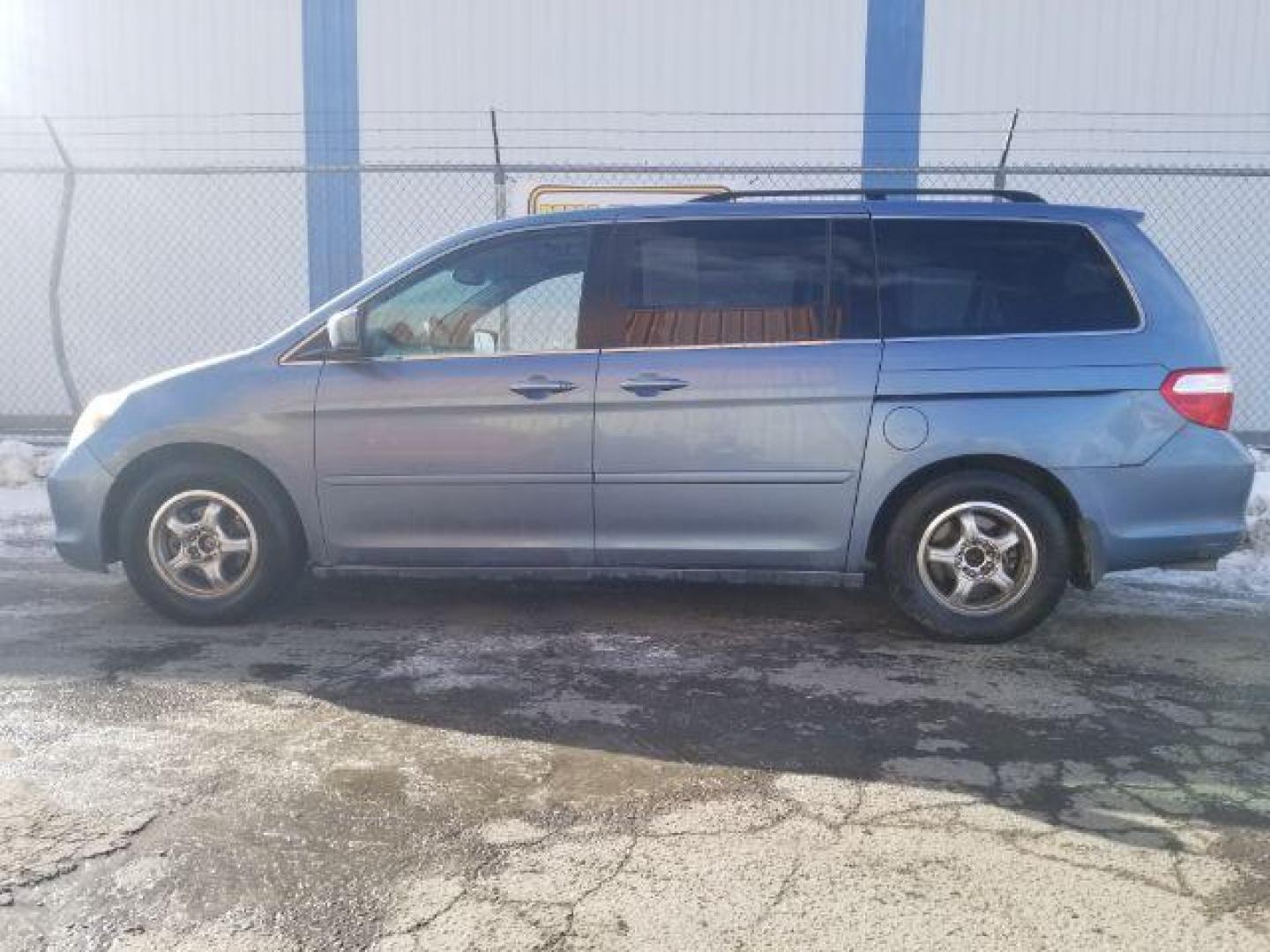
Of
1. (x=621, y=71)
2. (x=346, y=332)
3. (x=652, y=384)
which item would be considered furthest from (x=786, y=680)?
(x=621, y=71)

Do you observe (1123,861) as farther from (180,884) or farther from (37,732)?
(37,732)

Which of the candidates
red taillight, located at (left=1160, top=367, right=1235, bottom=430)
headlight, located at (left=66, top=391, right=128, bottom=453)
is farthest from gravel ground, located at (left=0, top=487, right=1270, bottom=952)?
red taillight, located at (left=1160, top=367, right=1235, bottom=430)

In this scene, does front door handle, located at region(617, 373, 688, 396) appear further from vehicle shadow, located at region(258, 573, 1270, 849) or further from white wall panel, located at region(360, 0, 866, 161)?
white wall panel, located at region(360, 0, 866, 161)

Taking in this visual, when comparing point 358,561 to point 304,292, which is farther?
point 304,292

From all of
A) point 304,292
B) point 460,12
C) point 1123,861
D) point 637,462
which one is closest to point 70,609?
point 637,462

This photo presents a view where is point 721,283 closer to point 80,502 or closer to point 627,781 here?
point 627,781

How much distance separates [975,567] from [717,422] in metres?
1.27

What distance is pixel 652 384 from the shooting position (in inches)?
187

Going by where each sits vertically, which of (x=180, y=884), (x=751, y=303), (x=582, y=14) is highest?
(x=582, y=14)

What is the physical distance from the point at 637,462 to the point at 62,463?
8.62ft

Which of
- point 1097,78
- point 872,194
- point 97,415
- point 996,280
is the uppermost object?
point 1097,78

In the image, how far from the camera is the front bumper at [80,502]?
16.4ft

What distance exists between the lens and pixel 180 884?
9.12 ft

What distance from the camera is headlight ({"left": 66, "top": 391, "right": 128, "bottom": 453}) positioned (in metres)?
5.04
